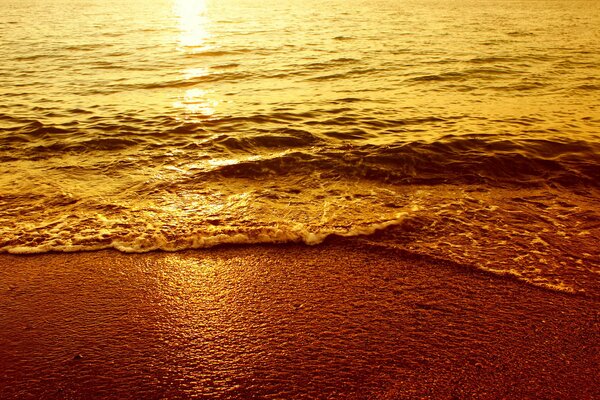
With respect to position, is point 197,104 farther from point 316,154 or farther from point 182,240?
point 182,240

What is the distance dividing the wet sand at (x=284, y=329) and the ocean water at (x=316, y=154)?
352 mm

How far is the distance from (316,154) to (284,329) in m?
3.83

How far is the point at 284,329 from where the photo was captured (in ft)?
10.2

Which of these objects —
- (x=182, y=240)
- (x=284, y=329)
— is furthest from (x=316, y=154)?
(x=284, y=329)

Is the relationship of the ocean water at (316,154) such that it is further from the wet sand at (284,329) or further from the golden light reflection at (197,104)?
the wet sand at (284,329)

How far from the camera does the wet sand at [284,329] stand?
2.65 metres

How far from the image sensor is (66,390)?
2.62 meters

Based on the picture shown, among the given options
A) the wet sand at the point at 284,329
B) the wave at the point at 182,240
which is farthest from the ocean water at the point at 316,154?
the wet sand at the point at 284,329

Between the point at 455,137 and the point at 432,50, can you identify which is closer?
the point at 455,137

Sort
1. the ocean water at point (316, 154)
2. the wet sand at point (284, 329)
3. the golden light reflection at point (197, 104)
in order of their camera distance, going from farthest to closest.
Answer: the golden light reflection at point (197, 104), the ocean water at point (316, 154), the wet sand at point (284, 329)

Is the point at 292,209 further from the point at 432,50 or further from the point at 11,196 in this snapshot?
the point at 432,50

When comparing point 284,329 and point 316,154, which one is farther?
point 316,154

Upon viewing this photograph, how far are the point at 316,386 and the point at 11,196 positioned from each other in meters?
4.05

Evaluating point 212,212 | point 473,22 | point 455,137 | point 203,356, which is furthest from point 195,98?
point 473,22
